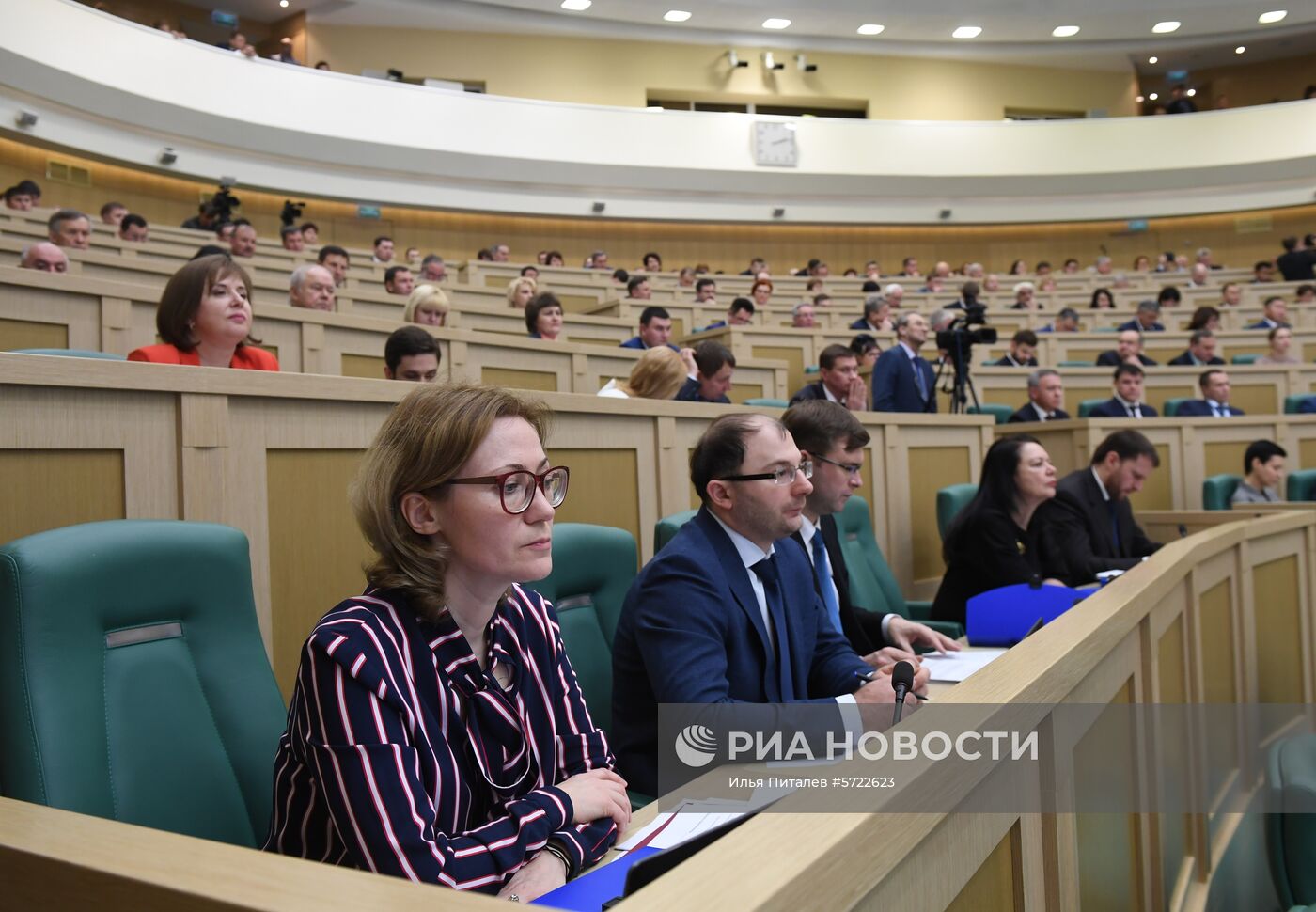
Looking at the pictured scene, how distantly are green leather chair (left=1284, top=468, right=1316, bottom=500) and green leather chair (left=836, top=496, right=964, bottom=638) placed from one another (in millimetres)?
1854

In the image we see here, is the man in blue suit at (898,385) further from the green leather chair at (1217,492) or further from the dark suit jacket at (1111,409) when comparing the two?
the green leather chair at (1217,492)

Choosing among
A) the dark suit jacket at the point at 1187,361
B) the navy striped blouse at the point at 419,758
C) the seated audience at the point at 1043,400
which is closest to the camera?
the navy striped blouse at the point at 419,758

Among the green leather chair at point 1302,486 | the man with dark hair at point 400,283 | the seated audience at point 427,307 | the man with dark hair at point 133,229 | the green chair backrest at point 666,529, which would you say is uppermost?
the man with dark hair at point 133,229

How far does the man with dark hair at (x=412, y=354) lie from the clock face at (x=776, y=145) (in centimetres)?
688

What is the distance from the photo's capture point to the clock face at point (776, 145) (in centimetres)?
850

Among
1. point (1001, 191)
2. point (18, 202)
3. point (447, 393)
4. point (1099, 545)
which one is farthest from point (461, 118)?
point (447, 393)

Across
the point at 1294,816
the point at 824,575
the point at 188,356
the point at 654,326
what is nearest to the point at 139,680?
the point at 188,356

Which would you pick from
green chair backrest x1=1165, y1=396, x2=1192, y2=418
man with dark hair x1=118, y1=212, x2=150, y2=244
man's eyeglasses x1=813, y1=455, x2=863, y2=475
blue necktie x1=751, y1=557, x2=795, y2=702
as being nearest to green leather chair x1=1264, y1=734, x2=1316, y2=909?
blue necktie x1=751, y1=557, x2=795, y2=702

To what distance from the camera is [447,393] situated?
0.87m

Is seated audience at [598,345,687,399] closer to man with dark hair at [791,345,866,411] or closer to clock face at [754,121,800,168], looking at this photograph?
man with dark hair at [791,345,866,411]

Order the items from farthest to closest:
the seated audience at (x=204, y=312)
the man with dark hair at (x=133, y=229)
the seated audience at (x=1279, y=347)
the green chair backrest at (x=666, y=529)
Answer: the seated audience at (x=1279, y=347)
the man with dark hair at (x=133, y=229)
the seated audience at (x=204, y=312)
the green chair backrest at (x=666, y=529)

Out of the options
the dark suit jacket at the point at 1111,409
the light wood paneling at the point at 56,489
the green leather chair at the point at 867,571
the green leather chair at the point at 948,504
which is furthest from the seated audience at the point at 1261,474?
the light wood paneling at the point at 56,489

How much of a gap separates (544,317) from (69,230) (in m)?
1.63

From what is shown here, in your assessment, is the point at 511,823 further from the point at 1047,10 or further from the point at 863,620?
the point at 1047,10
